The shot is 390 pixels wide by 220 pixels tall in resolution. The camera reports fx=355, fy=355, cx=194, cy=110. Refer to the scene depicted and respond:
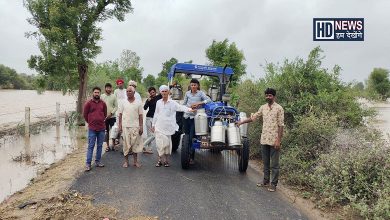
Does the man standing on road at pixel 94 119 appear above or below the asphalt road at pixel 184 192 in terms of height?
above

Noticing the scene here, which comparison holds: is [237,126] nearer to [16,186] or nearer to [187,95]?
[187,95]

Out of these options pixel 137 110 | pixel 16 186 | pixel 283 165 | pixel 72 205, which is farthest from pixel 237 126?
pixel 16 186

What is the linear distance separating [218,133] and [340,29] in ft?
22.8

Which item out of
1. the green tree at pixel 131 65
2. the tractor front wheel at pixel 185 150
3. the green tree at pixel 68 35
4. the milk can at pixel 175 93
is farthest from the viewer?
the green tree at pixel 131 65

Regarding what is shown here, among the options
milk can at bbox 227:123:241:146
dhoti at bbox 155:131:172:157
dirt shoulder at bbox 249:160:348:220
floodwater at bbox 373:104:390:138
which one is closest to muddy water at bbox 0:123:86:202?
dhoti at bbox 155:131:172:157

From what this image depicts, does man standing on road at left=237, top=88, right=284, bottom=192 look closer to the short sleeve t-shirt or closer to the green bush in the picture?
the green bush

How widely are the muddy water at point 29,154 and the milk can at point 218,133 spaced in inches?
150

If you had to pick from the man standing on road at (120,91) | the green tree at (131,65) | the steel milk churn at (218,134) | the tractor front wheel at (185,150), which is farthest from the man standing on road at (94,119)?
the green tree at (131,65)

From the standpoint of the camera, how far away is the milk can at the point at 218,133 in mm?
6802

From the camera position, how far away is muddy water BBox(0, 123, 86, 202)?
24.4 ft

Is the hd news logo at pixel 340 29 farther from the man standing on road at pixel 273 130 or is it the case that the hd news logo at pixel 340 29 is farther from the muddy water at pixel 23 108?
the muddy water at pixel 23 108

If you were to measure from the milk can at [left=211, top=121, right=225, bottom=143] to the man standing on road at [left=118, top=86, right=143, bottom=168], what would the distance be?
5.44 ft

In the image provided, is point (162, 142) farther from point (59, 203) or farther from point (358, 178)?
point (358, 178)

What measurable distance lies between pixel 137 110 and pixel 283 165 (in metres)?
3.27
